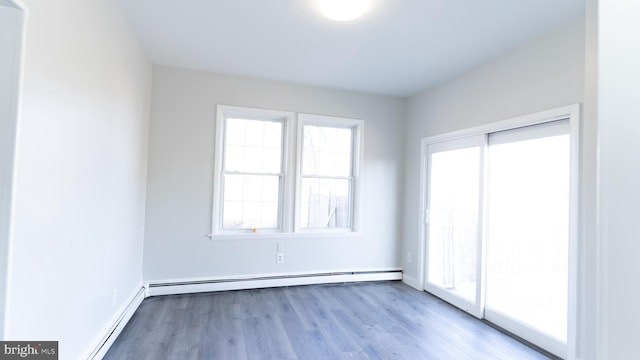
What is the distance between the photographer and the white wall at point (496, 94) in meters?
2.36

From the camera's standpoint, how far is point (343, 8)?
222cm

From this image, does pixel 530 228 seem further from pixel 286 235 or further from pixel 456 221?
pixel 286 235

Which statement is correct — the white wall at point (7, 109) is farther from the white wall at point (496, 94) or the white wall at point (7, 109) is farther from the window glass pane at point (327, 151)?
the white wall at point (496, 94)

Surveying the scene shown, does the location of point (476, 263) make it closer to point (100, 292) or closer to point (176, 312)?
point (176, 312)

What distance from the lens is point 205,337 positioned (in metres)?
2.54

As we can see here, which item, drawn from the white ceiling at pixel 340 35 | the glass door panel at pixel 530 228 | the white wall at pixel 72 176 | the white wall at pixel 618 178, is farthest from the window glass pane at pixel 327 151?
the white wall at pixel 618 178

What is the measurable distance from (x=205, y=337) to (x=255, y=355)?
54 cm

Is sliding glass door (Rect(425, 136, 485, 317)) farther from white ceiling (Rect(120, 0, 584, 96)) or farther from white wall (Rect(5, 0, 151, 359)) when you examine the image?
white wall (Rect(5, 0, 151, 359))

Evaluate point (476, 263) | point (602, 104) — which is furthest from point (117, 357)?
point (476, 263)

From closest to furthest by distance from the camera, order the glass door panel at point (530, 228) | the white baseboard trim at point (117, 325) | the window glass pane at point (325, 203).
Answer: the white baseboard trim at point (117, 325) < the glass door panel at point (530, 228) < the window glass pane at point (325, 203)

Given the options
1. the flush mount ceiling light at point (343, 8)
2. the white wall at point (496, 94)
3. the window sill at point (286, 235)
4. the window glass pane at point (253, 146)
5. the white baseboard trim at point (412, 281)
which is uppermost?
the flush mount ceiling light at point (343, 8)

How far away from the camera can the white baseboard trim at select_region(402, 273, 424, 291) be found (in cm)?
395

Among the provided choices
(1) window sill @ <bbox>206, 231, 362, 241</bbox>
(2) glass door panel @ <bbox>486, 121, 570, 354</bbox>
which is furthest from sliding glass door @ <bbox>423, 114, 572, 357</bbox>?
(1) window sill @ <bbox>206, 231, 362, 241</bbox>

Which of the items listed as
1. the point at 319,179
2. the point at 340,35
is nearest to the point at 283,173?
the point at 319,179
